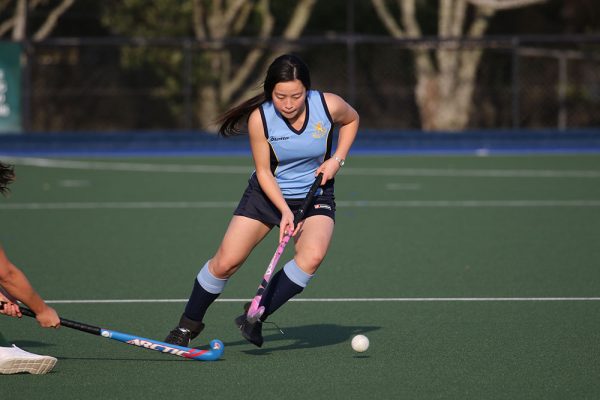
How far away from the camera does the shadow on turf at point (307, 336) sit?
6683mm

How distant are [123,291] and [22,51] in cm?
1394

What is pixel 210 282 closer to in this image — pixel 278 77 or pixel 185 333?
pixel 185 333

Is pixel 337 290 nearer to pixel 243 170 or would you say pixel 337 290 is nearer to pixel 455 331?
pixel 455 331

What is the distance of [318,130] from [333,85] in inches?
733

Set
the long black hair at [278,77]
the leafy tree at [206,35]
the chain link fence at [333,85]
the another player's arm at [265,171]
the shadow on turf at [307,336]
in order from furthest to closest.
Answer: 1. the chain link fence at [333,85]
2. the leafy tree at [206,35]
3. the shadow on turf at [307,336]
4. the another player's arm at [265,171]
5. the long black hair at [278,77]

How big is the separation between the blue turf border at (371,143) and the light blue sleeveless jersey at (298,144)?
1497cm

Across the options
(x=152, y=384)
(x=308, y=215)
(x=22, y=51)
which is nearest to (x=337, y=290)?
(x=308, y=215)

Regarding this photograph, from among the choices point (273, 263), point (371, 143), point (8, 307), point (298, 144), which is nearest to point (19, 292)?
point (8, 307)

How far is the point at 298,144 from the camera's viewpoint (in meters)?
6.36

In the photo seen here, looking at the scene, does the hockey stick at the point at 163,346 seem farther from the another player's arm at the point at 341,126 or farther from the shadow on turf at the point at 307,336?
the another player's arm at the point at 341,126

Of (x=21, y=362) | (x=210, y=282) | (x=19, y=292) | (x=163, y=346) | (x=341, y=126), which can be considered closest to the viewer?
(x=19, y=292)

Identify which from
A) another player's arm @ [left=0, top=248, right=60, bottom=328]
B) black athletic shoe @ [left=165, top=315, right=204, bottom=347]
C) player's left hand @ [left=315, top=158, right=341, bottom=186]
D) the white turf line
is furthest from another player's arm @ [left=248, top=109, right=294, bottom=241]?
the white turf line

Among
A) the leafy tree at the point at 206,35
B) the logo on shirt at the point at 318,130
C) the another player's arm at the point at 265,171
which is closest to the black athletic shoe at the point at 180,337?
the another player's arm at the point at 265,171

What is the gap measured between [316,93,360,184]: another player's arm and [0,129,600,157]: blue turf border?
14783mm
